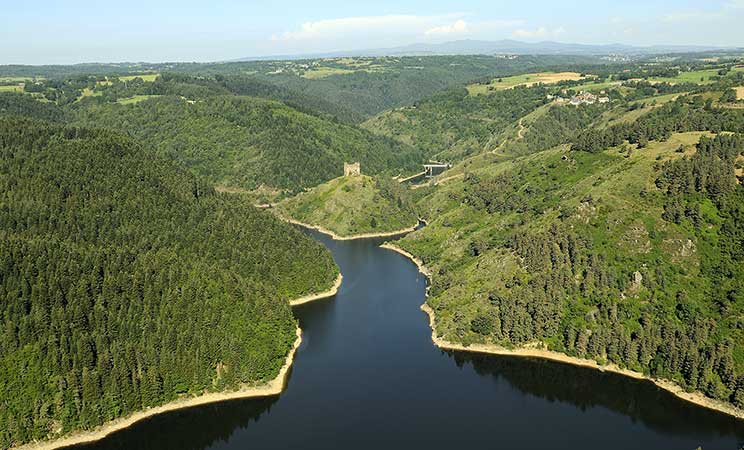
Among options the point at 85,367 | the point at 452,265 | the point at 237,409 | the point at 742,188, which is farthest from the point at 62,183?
the point at 742,188

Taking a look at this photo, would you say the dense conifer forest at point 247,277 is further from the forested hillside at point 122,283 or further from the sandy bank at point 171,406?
the sandy bank at point 171,406

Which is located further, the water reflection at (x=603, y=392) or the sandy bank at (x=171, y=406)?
the water reflection at (x=603, y=392)

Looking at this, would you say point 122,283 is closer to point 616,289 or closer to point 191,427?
point 191,427

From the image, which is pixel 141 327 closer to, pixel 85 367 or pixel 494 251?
pixel 85 367

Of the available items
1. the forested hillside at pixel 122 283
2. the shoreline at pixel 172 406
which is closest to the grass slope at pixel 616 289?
the shoreline at pixel 172 406

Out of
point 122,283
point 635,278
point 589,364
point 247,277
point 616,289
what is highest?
point 122,283

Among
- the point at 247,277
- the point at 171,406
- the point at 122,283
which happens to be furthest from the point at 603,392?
the point at 122,283
